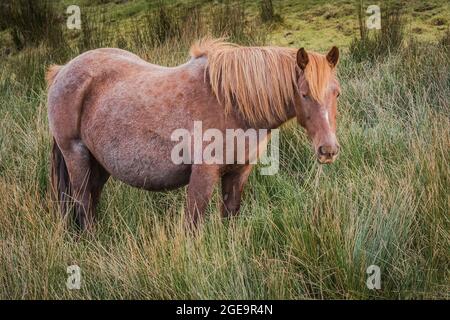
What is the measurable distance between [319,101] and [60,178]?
180cm

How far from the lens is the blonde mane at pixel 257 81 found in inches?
137

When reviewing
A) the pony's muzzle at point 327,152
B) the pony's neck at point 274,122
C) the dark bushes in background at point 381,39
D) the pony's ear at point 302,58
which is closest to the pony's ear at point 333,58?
the pony's ear at point 302,58

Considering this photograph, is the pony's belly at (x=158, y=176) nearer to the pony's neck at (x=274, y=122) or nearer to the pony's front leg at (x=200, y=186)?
the pony's front leg at (x=200, y=186)

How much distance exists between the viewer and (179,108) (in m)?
3.62

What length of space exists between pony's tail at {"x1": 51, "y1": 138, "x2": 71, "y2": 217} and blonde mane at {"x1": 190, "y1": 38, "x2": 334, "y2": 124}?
4.08 ft

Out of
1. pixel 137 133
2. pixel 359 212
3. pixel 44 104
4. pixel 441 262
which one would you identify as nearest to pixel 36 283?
pixel 137 133

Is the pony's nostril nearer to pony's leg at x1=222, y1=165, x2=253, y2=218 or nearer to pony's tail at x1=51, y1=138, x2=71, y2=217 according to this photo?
pony's leg at x1=222, y1=165, x2=253, y2=218

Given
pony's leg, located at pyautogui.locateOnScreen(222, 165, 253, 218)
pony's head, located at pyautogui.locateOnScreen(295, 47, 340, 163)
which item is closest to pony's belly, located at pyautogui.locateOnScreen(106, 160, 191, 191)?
pony's leg, located at pyautogui.locateOnScreen(222, 165, 253, 218)

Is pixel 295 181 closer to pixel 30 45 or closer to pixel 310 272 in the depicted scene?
pixel 310 272

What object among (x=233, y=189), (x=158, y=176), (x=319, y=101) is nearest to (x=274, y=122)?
(x=319, y=101)

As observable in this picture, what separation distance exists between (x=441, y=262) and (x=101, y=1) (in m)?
6.64

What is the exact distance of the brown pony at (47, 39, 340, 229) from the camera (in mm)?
3371

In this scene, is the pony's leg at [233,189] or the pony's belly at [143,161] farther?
the pony's leg at [233,189]

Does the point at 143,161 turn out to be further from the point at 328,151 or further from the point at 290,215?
the point at 328,151
